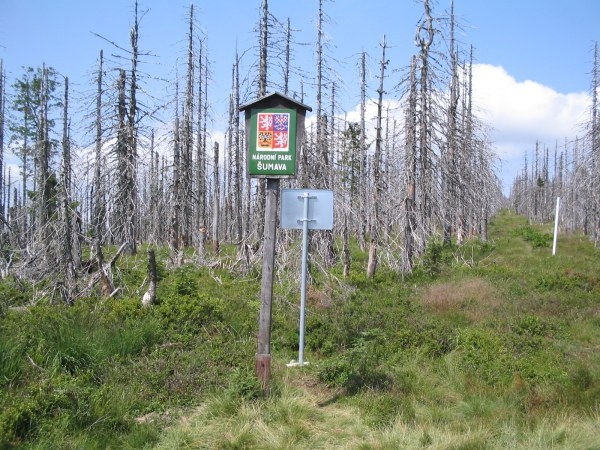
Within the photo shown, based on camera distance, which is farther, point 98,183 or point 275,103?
point 98,183

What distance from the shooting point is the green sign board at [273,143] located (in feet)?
20.3

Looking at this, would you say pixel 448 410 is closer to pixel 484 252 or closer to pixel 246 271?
pixel 246 271

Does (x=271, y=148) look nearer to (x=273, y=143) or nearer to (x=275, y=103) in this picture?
(x=273, y=143)

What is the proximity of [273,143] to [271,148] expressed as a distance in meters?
0.07

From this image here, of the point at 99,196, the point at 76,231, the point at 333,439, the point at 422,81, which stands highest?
the point at 422,81

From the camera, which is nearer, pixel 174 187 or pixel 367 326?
pixel 367 326

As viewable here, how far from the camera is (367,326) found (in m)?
9.03

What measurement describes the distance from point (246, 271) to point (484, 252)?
12487mm

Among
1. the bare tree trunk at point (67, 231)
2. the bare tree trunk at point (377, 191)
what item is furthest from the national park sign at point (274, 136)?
the bare tree trunk at point (377, 191)

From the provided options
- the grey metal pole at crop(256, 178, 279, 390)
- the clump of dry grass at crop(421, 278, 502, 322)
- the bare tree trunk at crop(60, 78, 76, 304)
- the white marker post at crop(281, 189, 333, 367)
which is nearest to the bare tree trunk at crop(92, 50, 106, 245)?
the bare tree trunk at crop(60, 78, 76, 304)

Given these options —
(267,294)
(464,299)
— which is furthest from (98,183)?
(464,299)

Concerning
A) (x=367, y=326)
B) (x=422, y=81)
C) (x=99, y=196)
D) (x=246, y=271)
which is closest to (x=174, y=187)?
(x=246, y=271)

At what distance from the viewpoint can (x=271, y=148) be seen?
20.4ft

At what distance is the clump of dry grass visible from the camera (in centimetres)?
1062
